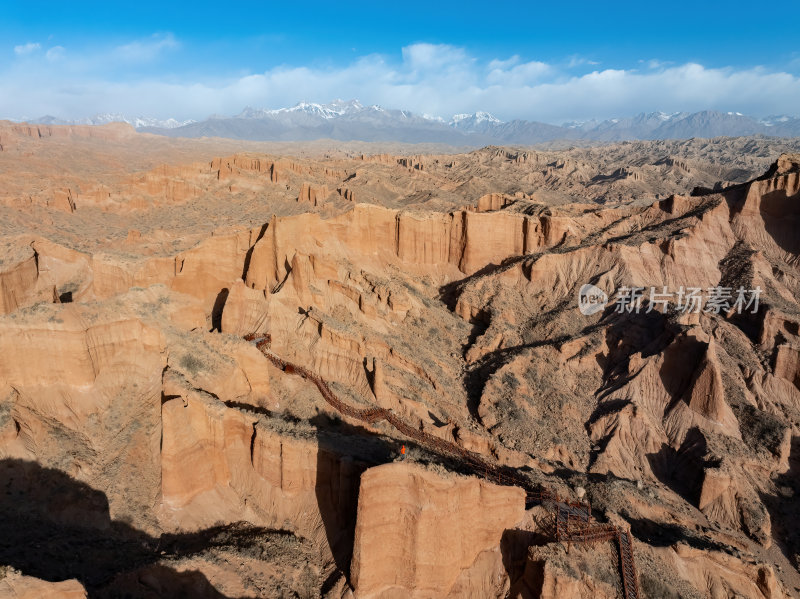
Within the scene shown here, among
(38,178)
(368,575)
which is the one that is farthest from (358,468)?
(38,178)

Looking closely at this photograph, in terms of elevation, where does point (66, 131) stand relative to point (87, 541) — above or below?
above

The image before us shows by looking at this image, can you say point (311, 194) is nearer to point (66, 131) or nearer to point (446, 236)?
point (446, 236)

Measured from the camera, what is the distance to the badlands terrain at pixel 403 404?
13.0 meters

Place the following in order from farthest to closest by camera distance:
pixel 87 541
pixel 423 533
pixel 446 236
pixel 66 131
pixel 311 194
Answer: pixel 66 131 → pixel 311 194 → pixel 446 236 → pixel 423 533 → pixel 87 541

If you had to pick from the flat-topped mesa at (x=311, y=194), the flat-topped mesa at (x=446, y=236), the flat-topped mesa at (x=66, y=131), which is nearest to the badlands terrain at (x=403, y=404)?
the flat-topped mesa at (x=446, y=236)

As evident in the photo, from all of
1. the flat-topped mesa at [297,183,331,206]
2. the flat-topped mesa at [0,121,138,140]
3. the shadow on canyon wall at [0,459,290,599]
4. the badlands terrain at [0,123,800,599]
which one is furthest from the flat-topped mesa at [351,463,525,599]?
the flat-topped mesa at [0,121,138,140]

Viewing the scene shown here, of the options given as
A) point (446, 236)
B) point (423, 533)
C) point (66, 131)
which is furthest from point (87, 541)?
point (66, 131)

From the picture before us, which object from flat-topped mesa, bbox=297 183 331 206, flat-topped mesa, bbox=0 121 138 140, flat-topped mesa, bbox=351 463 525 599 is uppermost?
flat-topped mesa, bbox=0 121 138 140

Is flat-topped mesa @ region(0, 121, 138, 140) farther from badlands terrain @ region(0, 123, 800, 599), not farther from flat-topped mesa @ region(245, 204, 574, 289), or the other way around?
flat-topped mesa @ region(245, 204, 574, 289)

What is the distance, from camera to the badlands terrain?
13.0 metres

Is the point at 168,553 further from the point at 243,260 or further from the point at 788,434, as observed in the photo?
the point at 788,434

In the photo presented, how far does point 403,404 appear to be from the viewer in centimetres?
2259

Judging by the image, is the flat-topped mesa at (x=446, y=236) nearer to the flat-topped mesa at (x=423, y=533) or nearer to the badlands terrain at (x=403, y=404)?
the badlands terrain at (x=403, y=404)

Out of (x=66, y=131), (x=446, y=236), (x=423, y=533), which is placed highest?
(x=66, y=131)
